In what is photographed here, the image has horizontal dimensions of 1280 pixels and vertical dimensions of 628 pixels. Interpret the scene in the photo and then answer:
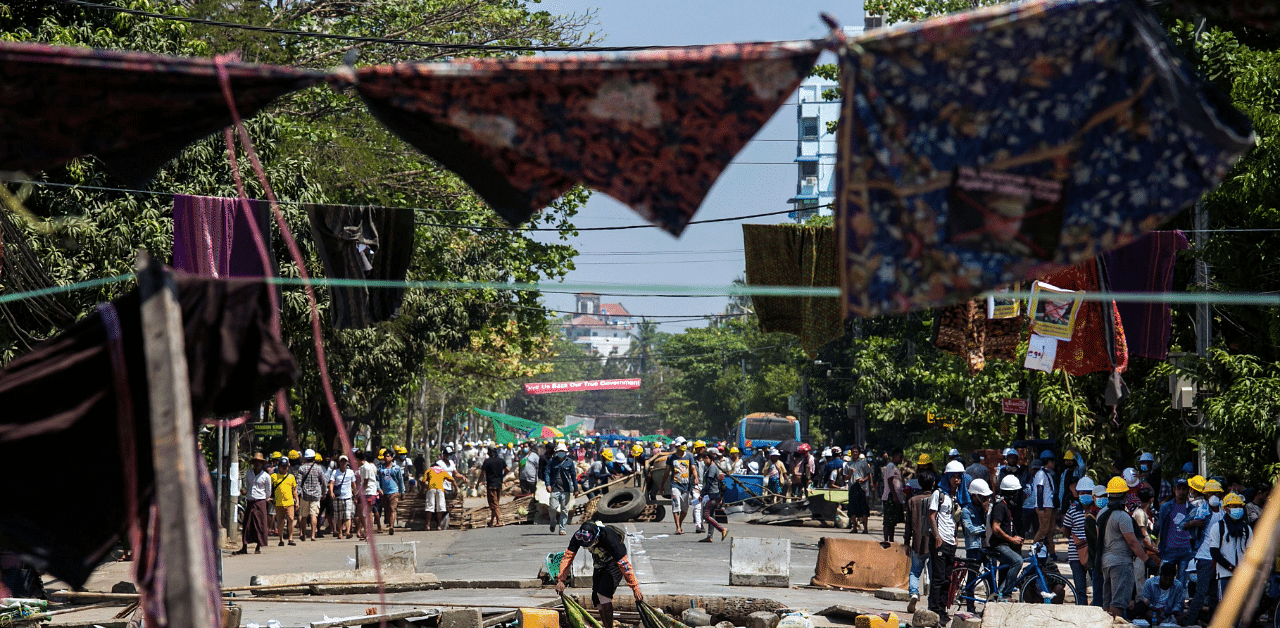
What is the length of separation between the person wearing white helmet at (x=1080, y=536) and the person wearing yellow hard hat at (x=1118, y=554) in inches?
34.9

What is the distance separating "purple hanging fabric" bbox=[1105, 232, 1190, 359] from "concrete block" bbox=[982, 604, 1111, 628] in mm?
3967

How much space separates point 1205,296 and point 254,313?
370 centimetres

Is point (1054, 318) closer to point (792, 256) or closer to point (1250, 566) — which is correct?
point (792, 256)

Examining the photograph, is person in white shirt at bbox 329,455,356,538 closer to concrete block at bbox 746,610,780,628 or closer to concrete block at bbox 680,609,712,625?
concrete block at bbox 680,609,712,625

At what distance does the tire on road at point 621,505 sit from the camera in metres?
27.0

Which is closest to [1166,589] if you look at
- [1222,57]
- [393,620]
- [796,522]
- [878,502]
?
[1222,57]

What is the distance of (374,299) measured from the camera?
51.8 ft

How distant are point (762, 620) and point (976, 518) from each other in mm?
3500

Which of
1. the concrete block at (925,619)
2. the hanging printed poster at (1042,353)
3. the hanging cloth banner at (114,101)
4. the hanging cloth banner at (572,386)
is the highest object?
the hanging cloth banner at (114,101)

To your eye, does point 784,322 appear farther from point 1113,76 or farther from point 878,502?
point 878,502

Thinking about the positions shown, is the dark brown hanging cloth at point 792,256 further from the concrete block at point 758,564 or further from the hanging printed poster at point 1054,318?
the concrete block at point 758,564

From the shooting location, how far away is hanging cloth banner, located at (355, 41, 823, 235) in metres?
4.65

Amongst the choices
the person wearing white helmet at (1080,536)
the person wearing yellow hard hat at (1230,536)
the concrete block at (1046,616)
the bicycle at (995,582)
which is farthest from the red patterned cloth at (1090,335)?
the concrete block at (1046,616)

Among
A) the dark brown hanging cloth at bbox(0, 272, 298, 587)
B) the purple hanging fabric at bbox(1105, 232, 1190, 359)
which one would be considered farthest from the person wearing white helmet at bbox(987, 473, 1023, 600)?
the dark brown hanging cloth at bbox(0, 272, 298, 587)
